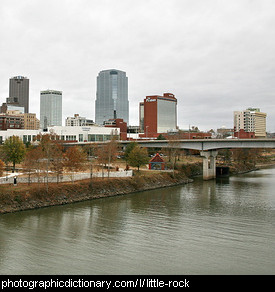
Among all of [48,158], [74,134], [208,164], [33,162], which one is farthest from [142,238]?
[74,134]

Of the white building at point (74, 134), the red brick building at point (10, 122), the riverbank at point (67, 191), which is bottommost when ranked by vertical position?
the riverbank at point (67, 191)

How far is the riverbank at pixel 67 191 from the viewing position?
37.2m

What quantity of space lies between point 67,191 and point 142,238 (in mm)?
19090

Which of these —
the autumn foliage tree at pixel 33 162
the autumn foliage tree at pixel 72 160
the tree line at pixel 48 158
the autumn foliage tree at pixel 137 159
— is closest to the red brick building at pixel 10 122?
the tree line at pixel 48 158

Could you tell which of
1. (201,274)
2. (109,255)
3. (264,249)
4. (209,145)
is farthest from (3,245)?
(209,145)

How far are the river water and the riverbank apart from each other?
1.51 m

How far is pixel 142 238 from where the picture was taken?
89.5 ft

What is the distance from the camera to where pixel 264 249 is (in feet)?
80.3

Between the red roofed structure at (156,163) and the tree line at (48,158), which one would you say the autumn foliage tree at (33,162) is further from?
the red roofed structure at (156,163)

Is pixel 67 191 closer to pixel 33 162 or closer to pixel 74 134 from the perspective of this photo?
pixel 33 162

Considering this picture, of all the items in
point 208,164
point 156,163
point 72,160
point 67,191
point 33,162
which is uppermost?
point 72,160

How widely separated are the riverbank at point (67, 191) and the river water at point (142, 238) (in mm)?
1505

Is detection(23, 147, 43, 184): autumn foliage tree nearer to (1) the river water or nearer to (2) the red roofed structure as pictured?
(1) the river water
